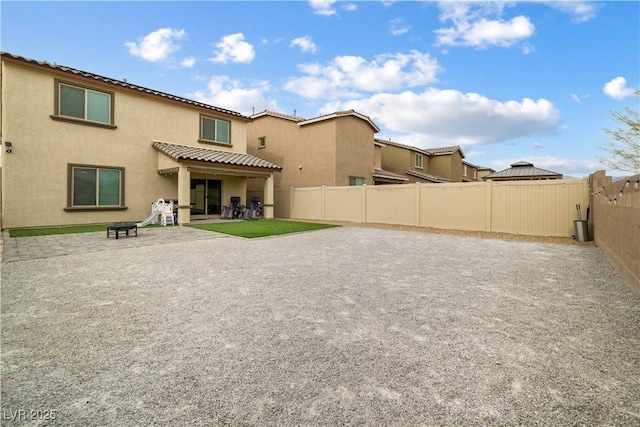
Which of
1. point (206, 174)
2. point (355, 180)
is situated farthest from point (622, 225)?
point (206, 174)

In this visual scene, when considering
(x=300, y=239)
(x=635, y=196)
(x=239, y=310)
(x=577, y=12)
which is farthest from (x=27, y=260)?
(x=577, y=12)

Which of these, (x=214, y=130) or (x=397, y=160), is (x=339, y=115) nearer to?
(x=214, y=130)

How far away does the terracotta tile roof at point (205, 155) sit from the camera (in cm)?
1415

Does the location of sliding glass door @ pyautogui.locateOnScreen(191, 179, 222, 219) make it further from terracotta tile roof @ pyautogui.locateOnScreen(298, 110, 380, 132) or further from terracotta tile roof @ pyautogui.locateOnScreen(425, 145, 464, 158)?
terracotta tile roof @ pyautogui.locateOnScreen(425, 145, 464, 158)

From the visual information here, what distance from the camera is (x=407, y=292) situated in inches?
188

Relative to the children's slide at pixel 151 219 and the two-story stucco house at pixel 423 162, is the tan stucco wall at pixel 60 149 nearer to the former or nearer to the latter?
the children's slide at pixel 151 219

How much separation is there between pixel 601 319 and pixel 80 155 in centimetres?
1723

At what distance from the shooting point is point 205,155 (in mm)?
15531

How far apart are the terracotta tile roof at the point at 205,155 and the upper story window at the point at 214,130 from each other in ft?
2.58

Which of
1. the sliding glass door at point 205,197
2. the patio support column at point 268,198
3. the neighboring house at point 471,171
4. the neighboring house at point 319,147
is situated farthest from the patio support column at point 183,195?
the neighboring house at point 471,171

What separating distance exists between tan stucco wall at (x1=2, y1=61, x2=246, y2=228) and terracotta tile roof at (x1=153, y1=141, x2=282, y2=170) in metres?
0.86

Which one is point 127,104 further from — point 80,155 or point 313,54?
point 313,54

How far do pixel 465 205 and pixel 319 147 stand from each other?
10.5 m

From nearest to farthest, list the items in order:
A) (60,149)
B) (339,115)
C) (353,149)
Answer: (60,149), (339,115), (353,149)
